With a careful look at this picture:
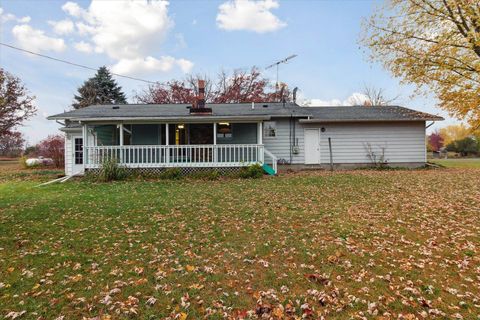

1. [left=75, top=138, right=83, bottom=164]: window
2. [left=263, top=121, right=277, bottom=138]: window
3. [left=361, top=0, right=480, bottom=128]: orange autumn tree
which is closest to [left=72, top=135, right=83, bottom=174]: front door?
[left=75, top=138, right=83, bottom=164]: window

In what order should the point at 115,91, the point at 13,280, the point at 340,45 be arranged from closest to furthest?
the point at 13,280, the point at 340,45, the point at 115,91

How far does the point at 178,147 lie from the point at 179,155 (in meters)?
0.66

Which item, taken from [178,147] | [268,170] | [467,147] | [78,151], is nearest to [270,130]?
[268,170]

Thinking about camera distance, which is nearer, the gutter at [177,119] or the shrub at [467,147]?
the gutter at [177,119]

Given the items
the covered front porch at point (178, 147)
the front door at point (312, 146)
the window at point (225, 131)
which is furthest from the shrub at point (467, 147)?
the window at point (225, 131)

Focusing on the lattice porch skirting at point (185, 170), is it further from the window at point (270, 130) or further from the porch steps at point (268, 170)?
the window at point (270, 130)

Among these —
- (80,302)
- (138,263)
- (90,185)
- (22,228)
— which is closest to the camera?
(80,302)

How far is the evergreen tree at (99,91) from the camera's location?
1252 inches

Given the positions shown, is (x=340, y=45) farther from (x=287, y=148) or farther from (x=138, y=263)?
(x=138, y=263)

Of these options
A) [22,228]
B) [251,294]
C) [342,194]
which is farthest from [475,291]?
[22,228]

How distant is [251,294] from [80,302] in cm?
187

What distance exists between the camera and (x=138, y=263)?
13.0 ft

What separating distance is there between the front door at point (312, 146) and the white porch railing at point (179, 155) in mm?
3340

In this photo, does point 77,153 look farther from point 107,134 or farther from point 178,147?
point 178,147
